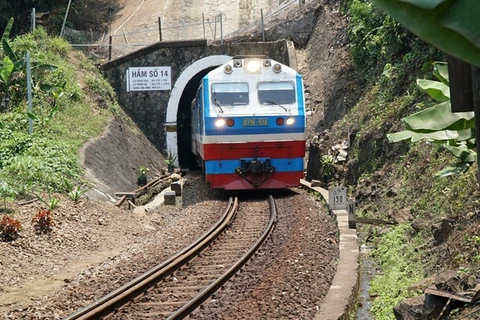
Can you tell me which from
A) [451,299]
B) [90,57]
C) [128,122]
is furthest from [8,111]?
[451,299]

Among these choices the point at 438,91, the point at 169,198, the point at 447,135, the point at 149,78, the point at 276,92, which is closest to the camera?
the point at 438,91

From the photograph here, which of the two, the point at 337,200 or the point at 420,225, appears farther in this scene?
the point at 337,200

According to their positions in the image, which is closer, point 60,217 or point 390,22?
point 60,217

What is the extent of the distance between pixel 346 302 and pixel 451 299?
1218 mm

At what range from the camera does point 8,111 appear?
17.9 m

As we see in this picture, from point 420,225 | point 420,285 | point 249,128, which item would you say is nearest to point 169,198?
point 249,128

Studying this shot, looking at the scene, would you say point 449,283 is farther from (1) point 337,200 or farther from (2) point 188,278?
(1) point 337,200

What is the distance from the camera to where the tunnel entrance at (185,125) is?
28188 mm

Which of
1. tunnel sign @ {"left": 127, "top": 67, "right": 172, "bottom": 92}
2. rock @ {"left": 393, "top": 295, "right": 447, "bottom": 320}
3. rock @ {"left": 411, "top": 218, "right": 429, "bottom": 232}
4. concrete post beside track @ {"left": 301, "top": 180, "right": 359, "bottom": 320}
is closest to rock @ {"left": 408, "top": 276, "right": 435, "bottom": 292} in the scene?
concrete post beside track @ {"left": 301, "top": 180, "right": 359, "bottom": 320}

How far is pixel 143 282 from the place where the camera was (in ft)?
24.1

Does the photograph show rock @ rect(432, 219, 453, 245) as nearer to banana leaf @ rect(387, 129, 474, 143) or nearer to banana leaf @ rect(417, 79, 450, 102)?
banana leaf @ rect(387, 129, 474, 143)

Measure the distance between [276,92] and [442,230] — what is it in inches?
324

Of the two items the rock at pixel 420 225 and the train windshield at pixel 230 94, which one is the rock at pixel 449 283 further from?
the train windshield at pixel 230 94

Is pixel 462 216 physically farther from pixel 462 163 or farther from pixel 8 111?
pixel 8 111
